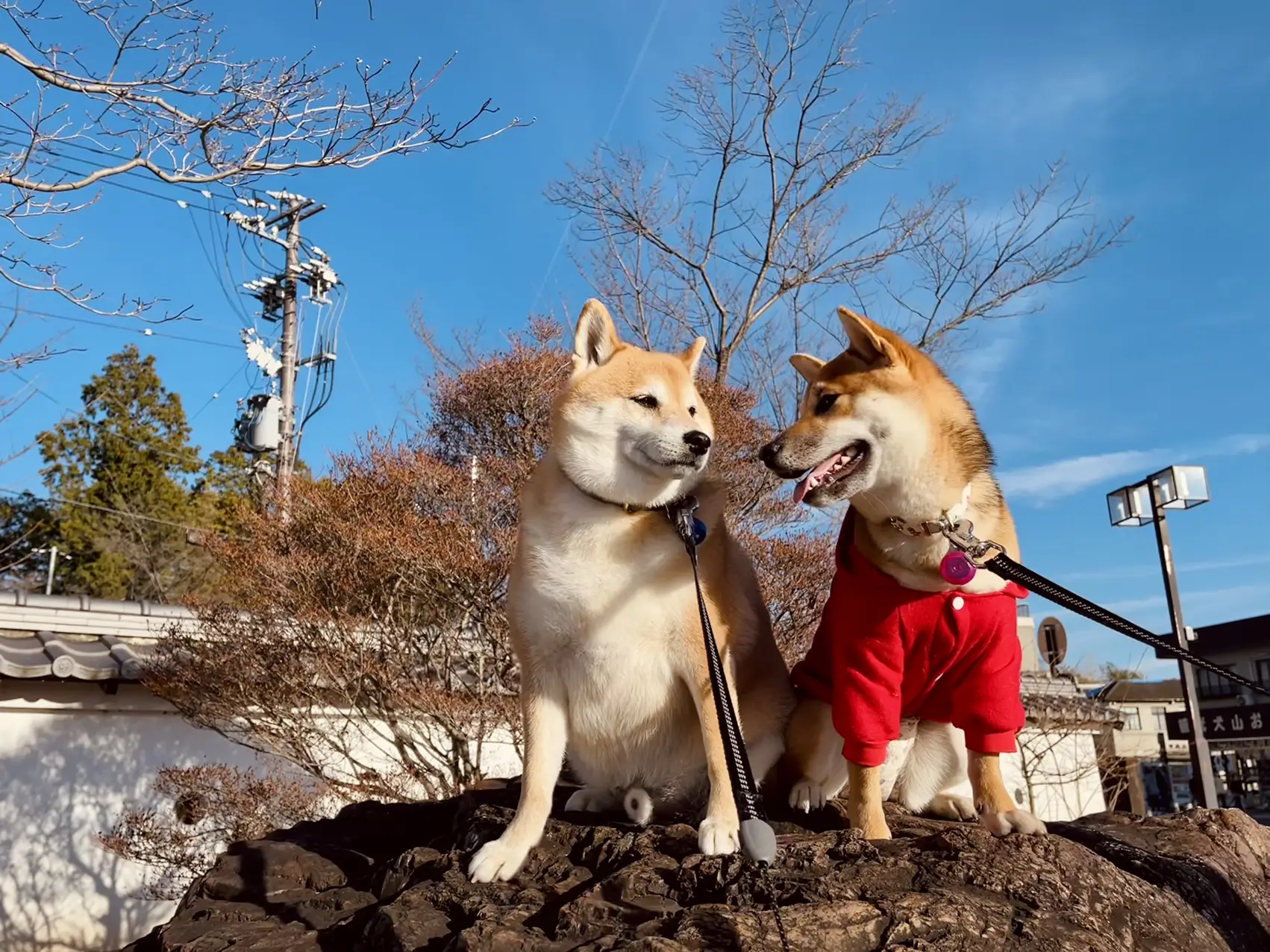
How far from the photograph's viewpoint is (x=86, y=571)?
802 inches

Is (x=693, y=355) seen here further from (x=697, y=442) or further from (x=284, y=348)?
(x=284, y=348)

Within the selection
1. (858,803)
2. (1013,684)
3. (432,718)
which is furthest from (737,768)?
(432,718)

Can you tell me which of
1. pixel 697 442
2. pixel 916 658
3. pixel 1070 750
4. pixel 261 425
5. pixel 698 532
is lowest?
pixel 1070 750

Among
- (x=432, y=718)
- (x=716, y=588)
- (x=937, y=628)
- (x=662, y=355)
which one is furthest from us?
(x=432, y=718)

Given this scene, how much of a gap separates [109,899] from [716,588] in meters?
7.29

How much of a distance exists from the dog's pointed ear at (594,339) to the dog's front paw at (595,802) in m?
1.41

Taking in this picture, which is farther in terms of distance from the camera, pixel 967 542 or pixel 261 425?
pixel 261 425

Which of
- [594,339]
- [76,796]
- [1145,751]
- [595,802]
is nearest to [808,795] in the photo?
[595,802]

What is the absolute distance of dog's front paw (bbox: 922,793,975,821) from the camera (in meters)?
2.94

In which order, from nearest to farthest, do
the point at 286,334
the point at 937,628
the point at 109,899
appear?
the point at 937,628
the point at 109,899
the point at 286,334

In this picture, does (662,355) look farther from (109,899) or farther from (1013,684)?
(109,899)

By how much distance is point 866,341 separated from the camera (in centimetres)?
271

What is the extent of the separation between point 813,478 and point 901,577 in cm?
37

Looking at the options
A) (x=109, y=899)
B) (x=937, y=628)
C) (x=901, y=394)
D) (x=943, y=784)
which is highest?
(x=901, y=394)
